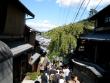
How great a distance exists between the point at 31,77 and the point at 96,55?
6.30 m

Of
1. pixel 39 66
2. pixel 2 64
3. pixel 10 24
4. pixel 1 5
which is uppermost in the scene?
pixel 1 5

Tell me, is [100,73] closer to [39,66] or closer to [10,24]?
[10,24]

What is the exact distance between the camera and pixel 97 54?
24812 millimetres

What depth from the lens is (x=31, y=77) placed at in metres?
25.2

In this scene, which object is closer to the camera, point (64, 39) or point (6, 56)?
point (6, 56)

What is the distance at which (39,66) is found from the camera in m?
39.2

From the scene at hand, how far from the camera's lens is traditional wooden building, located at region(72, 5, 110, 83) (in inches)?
737

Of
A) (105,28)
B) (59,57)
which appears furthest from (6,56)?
(59,57)

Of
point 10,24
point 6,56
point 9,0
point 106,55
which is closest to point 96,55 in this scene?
point 106,55

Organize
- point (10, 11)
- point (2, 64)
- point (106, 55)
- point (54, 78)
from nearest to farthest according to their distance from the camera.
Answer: point (2, 64)
point (10, 11)
point (54, 78)
point (106, 55)

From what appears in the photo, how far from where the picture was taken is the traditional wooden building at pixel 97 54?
737 inches

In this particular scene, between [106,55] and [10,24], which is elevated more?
[10,24]

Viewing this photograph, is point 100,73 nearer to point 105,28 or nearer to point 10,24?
point 10,24

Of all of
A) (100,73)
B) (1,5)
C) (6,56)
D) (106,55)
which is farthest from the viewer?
(106,55)
